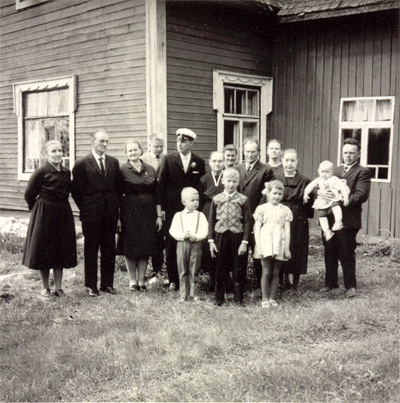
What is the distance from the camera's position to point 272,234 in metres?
5.35

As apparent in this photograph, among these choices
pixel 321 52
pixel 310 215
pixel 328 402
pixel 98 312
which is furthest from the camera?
pixel 321 52

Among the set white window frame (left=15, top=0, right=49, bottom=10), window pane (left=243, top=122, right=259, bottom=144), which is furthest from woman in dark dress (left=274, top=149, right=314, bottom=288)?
white window frame (left=15, top=0, right=49, bottom=10)

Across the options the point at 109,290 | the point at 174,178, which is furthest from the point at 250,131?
the point at 109,290

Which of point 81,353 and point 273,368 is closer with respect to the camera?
point 273,368

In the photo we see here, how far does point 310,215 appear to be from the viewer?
19.6ft

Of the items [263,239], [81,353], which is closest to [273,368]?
[81,353]

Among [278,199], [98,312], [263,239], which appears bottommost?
[98,312]

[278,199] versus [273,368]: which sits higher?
[278,199]

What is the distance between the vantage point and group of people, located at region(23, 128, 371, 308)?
17.8 ft

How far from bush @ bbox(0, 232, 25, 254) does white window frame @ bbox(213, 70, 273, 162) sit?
406cm

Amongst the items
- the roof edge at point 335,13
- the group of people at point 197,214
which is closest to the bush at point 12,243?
the group of people at point 197,214

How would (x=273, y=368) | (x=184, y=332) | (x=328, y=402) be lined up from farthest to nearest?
(x=184, y=332) → (x=273, y=368) → (x=328, y=402)

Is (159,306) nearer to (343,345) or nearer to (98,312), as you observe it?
(98,312)

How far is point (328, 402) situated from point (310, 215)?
297 centimetres
